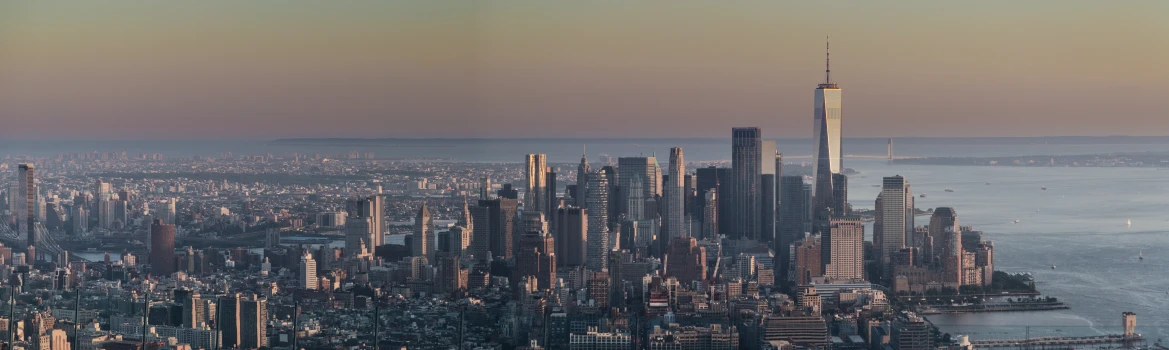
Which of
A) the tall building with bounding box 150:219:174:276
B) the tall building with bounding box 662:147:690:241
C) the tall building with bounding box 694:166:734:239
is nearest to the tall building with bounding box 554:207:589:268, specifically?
the tall building with bounding box 662:147:690:241

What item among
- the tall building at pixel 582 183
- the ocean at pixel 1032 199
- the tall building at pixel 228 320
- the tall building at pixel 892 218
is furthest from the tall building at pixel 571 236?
the tall building at pixel 228 320

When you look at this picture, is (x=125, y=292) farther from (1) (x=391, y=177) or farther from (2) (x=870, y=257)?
(2) (x=870, y=257)

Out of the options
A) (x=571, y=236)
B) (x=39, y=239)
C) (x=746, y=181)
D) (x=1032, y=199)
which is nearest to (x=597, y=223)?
(x=571, y=236)

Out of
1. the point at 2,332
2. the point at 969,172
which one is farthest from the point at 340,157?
the point at 969,172

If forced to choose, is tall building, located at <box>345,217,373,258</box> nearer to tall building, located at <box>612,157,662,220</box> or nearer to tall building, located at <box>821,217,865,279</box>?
tall building, located at <box>821,217,865,279</box>

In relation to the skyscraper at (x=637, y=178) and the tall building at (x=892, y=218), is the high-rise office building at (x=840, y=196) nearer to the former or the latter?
the tall building at (x=892, y=218)

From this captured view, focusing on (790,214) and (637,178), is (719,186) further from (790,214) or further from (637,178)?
(790,214)
